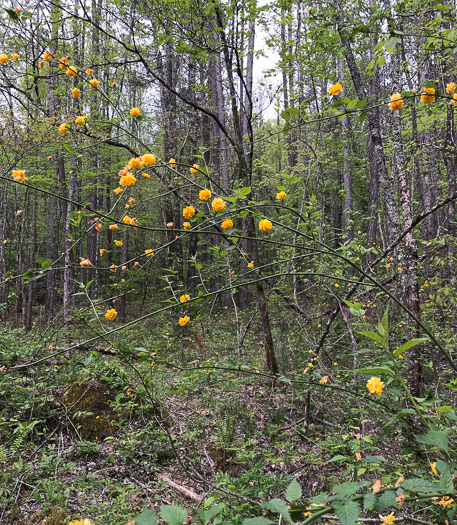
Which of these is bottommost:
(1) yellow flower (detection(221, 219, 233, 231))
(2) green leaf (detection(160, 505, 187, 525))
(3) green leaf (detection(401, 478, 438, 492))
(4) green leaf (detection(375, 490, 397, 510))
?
(4) green leaf (detection(375, 490, 397, 510))

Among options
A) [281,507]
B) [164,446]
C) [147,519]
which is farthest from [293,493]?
[164,446]

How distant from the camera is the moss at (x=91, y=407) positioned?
129 inches

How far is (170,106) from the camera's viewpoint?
7.63m

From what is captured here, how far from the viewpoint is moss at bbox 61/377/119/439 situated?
3279 mm

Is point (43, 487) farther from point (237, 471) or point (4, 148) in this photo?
point (4, 148)

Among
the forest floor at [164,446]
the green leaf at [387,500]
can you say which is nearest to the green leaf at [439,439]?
the green leaf at [387,500]

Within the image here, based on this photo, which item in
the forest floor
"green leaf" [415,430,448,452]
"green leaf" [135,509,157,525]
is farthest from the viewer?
the forest floor

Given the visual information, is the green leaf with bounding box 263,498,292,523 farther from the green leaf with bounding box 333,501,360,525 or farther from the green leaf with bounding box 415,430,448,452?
the green leaf with bounding box 415,430,448,452

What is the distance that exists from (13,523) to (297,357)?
10.8ft

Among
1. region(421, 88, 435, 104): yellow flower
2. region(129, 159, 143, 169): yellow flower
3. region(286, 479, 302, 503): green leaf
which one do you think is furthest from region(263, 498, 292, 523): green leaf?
region(421, 88, 435, 104): yellow flower

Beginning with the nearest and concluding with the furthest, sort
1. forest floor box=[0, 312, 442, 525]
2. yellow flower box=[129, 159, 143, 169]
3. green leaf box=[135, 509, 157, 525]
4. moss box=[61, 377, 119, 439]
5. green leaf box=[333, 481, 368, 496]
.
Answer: green leaf box=[135, 509, 157, 525] → green leaf box=[333, 481, 368, 496] → yellow flower box=[129, 159, 143, 169] → forest floor box=[0, 312, 442, 525] → moss box=[61, 377, 119, 439]

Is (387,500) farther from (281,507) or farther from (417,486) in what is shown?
(281,507)

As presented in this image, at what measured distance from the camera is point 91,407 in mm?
3438

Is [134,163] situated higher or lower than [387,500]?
higher
